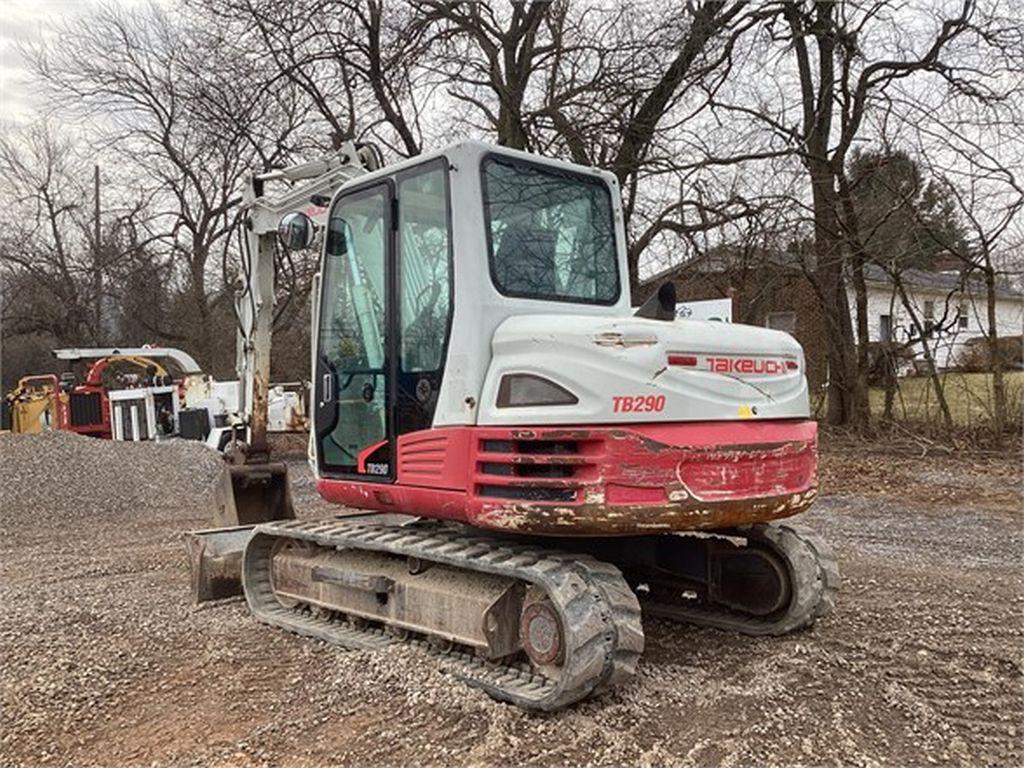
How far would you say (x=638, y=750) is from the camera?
10.8ft

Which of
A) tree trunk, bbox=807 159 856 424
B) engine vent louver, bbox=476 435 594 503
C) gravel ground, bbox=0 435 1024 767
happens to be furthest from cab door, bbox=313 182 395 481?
tree trunk, bbox=807 159 856 424

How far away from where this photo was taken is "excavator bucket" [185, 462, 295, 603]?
545cm

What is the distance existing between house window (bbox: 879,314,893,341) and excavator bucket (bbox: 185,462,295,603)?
1006 centimetres

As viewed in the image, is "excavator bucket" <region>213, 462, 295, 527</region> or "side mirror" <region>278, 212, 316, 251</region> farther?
"excavator bucket" <region>213, 462, 295, 527</region>

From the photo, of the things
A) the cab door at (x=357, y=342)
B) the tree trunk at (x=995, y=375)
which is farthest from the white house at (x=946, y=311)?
the cab door at (x=357, y=342)

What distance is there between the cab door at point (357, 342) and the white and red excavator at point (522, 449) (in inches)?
0.5

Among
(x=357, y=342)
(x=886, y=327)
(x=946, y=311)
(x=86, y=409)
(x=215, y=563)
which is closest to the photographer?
(x=357, y=342)

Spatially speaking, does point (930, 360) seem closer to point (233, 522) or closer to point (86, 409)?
point (233, 522)

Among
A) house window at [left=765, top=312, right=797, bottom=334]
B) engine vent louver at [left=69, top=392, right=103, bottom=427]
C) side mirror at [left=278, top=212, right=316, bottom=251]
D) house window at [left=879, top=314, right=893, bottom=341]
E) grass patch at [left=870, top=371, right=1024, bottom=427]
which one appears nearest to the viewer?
side mirror at [left=278, top=212, right=316, bottom=251]

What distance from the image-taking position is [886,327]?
→ 1355cm

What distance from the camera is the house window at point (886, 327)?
1316 centimetres

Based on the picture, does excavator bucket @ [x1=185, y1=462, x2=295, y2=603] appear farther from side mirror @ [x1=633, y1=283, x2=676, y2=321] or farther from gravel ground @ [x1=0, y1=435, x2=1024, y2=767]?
side mirror @ [x1=633, y1=283, x2=676, y2=321]

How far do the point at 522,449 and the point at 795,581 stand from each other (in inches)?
67.8

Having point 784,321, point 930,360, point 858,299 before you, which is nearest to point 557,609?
point 930,360
